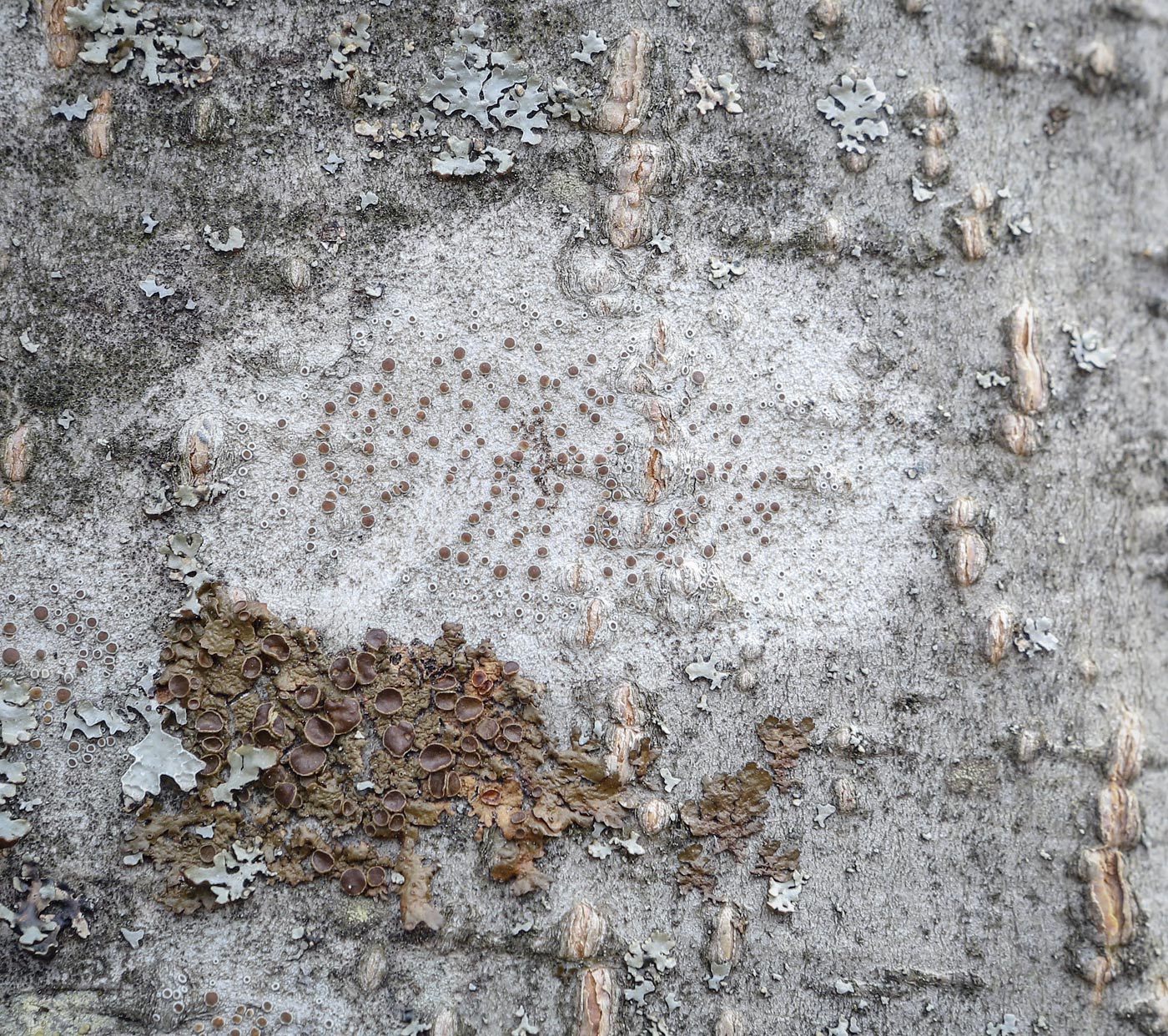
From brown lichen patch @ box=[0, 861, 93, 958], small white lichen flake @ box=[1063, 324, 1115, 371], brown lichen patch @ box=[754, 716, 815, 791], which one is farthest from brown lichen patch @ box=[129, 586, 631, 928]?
small white lichen flake @ box=[1063, 324, 1115, 371]

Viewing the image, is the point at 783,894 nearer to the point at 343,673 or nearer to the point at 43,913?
the point at 343,673

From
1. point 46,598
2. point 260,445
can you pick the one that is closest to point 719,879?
point 260,445

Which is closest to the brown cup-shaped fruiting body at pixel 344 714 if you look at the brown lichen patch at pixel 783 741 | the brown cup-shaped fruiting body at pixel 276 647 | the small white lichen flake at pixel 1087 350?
the brown cup-shaped fruiting body at pixel 276 647

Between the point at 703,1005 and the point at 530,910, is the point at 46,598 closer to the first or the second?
the point at 530,910

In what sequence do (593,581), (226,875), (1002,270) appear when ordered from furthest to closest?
(1002,270) → (593,581) → (226,875)

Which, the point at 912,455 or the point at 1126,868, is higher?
the point at 912,455

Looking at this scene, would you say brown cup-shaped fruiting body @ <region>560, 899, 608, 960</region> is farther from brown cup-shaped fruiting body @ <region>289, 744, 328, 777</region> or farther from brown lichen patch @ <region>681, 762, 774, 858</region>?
brown cup-shaped fruiting body @ <region>289, 744, 328, 777</region>
